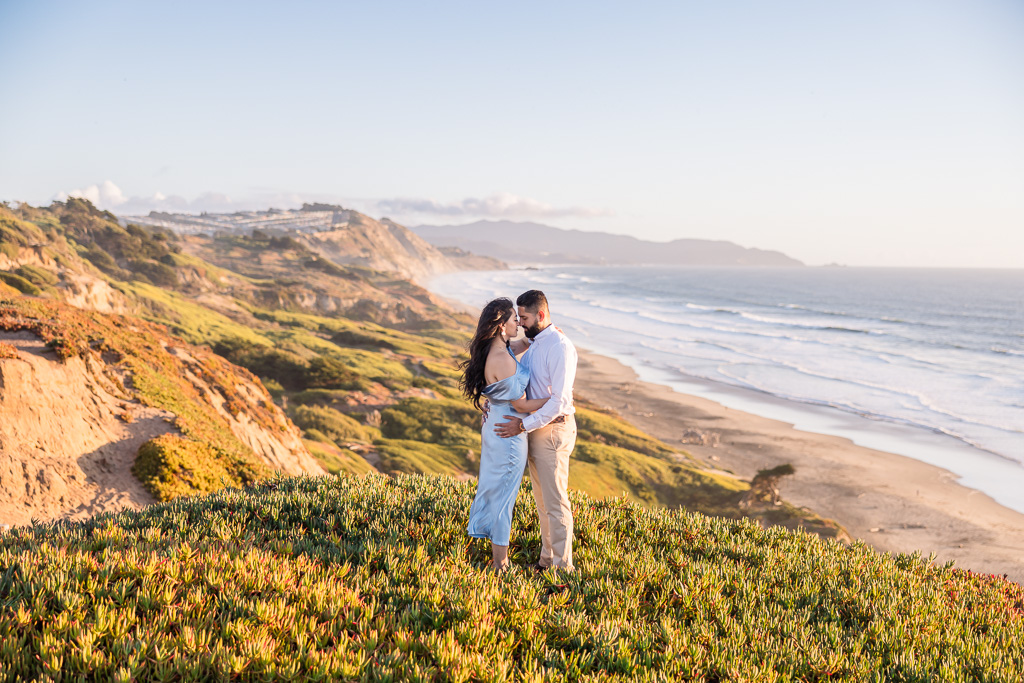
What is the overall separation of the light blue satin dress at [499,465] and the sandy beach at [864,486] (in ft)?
44.7

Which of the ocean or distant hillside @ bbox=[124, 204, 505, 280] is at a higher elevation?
distant hillside @ bbox=[124, 204, 505, 280]

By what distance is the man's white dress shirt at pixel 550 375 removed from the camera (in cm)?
554

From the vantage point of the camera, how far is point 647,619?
5.51 m

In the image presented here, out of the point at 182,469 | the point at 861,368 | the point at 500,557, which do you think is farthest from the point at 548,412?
the point at 861,368

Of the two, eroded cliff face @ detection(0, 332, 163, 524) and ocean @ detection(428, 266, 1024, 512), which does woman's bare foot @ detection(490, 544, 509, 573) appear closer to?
eroded cliff face @ detection(0, 332, 163, 524)

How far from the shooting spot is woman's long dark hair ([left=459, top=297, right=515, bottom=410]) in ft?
18.1

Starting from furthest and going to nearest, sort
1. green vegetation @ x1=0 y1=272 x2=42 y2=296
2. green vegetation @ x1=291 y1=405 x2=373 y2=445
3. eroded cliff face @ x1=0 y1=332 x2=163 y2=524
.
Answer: green vegetation @ x1=291 y1=405 x2=373 y2=445, green vegetation @ x1=0 y1=272 x2=42 y2=296, eroded cliff face @ x1=0 y1=332 x2=163 y2=524

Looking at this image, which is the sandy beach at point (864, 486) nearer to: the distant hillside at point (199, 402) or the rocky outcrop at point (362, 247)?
the distant hillside at point (199, 402)

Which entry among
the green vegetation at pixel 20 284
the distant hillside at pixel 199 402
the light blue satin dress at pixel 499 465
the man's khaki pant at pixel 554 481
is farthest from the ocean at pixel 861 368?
the green vegetation at pixel 20 284

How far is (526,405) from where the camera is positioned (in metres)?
5.59

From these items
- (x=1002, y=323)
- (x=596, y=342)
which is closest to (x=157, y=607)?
(x=596, y=342)

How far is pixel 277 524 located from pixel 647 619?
14.4ft

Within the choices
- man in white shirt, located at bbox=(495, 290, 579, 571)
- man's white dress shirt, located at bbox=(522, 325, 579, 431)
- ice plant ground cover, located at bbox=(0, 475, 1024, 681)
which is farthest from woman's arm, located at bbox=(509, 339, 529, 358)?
ice plant ground cover, located at bbox=(0, 475, 1024, 681)

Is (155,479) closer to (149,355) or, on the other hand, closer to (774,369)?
(149,355)
